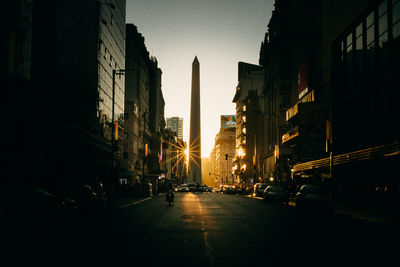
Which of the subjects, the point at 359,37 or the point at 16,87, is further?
the point at 359,37

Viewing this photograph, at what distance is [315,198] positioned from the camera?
30.4 m

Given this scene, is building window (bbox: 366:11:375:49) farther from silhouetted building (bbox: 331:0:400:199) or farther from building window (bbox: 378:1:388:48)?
→ building window (bbox: 378:1:388:48)

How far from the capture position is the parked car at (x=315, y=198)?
98.2 feet

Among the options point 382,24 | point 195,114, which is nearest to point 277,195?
point 382,24

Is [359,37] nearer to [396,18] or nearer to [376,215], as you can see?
[396,18]

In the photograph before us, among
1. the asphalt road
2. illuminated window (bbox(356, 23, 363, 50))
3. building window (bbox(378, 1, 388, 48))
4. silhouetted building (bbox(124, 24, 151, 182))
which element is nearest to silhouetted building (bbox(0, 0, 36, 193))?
the asphalt road

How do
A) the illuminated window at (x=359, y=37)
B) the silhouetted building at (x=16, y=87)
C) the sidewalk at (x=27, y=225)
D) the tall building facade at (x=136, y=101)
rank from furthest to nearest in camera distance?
the tall building facade at (x=136, y=101) → the illuminated window at (x=359, y=37) → the silhouetted building at (x=16, y=87) → the sidewalk at (x=27, y=225)

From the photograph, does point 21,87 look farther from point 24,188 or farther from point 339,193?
point 339,193

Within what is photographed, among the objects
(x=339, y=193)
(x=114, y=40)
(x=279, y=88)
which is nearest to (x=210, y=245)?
(x=339, y=193)

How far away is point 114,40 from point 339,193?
41739 millimetres

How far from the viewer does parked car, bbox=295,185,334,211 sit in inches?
1178

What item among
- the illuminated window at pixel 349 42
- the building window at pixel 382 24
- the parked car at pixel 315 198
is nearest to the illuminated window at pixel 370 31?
the building window at pixel 382 24

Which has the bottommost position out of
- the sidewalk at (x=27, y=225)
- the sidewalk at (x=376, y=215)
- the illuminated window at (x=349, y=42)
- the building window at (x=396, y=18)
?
the sidewalk at (x=376, y=215)

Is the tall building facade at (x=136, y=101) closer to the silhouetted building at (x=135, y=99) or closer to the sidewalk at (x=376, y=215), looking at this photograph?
the silhouetted building at (x=135, y=99)
